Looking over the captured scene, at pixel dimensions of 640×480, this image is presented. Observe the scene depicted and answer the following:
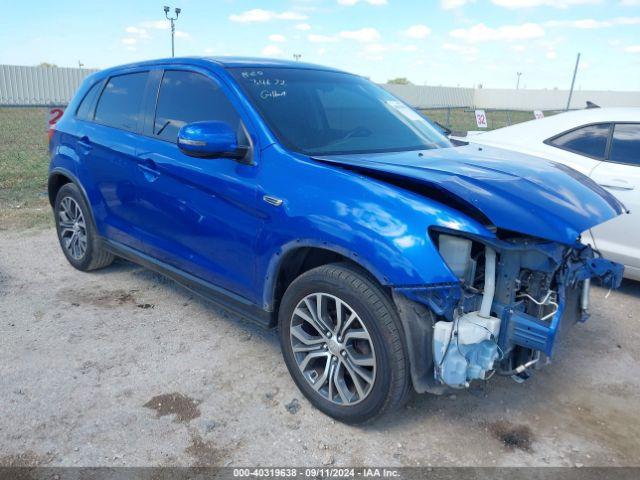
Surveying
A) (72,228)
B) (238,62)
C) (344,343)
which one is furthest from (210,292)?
(72,228)

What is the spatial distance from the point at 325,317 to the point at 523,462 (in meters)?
1.20

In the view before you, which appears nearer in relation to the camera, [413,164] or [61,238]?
[413,164]

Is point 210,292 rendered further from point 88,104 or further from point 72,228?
point 88,104

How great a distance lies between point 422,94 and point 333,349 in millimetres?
41162

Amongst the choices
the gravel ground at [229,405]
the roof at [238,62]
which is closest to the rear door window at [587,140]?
the gravel ground at [229,405]

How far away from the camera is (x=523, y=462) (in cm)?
275

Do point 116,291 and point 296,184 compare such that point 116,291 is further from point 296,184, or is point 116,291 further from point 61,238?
point 296,184

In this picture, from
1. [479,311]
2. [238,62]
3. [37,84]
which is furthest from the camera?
[37,84]

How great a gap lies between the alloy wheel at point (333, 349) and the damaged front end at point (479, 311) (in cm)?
29

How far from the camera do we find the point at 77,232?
5082 millimetres

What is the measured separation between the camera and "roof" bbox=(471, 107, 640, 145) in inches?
202

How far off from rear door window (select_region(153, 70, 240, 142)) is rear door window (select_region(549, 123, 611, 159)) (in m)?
3.37

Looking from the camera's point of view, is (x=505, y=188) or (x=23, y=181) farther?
(x=23, y=181)

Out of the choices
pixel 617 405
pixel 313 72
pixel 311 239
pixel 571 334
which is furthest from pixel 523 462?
pixel 313 72
